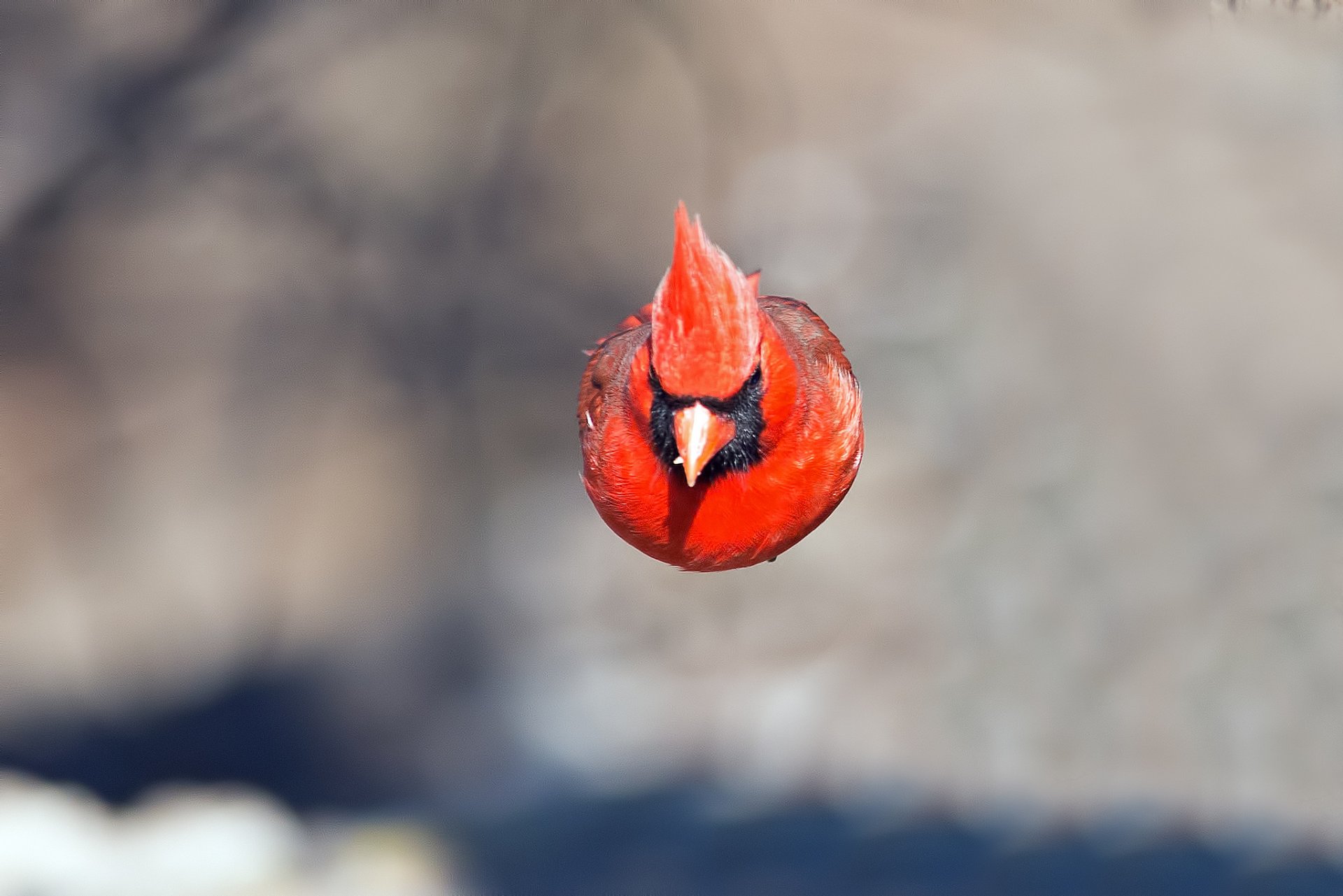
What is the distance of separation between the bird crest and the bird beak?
28 mm

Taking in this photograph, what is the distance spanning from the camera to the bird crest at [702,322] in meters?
1.43

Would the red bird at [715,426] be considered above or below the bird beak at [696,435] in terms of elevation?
above

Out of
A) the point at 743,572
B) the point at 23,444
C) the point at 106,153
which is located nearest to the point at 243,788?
the point at 23,444

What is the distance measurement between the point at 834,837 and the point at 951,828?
1.21ft

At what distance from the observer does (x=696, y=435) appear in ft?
4.98

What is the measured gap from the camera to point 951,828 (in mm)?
3430

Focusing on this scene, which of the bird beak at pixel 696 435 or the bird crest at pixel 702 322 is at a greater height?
the bird crest at pixel 702 322

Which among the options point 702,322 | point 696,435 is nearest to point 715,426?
point 696,435

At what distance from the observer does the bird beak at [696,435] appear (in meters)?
1.50

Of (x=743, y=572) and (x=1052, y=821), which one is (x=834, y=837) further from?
(x=743, y=572)

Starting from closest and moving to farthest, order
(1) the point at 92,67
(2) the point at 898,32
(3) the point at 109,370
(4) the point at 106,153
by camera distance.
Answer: (1) the point at 92,67, (4) the point at 106,153, (3) the point at 109,370, (2) the point at 898,32

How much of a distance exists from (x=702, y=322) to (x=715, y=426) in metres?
0.16

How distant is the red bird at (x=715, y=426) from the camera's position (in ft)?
4.83

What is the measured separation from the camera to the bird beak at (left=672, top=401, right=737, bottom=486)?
4.92 feet
